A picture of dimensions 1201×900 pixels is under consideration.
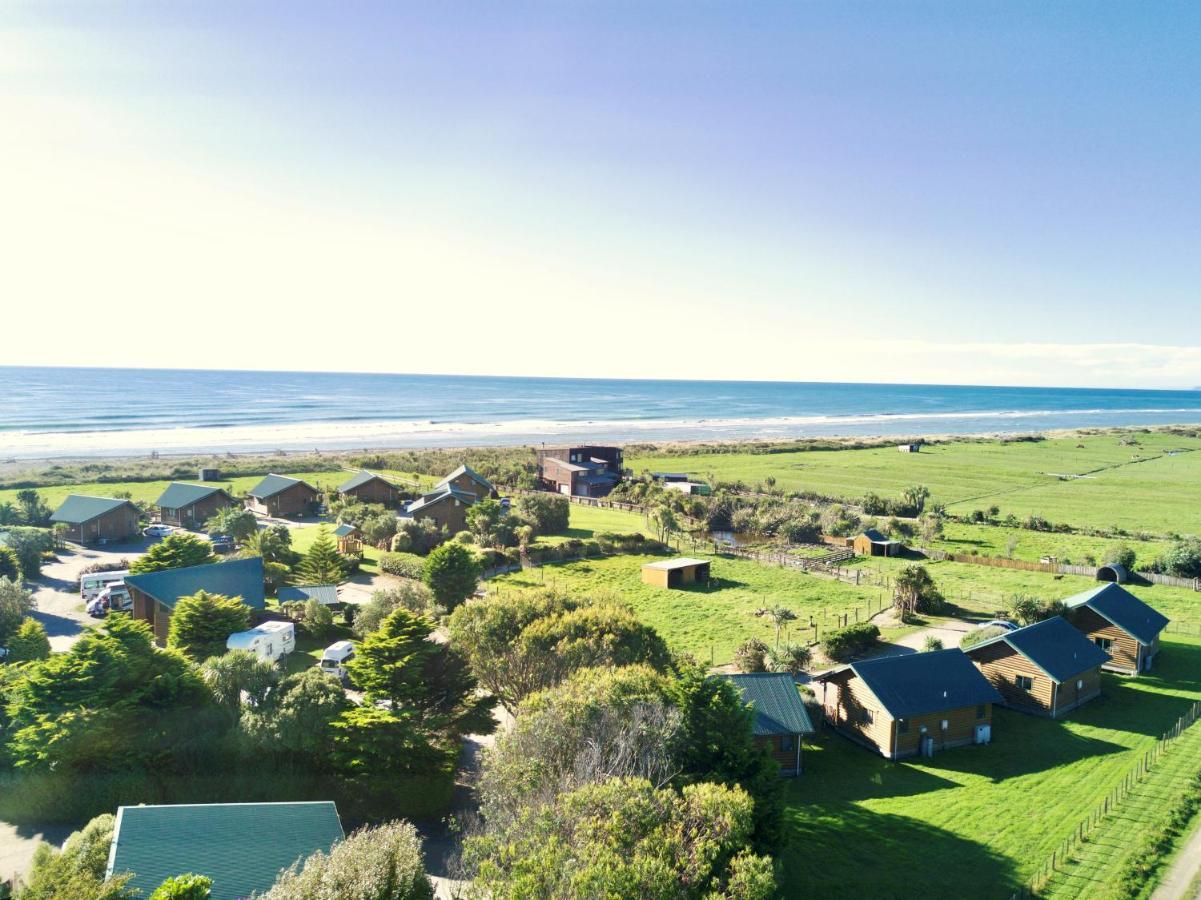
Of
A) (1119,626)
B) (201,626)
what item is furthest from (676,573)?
(201,626)

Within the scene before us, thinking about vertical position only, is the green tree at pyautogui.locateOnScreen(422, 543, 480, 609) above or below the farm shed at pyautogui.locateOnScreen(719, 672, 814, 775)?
above

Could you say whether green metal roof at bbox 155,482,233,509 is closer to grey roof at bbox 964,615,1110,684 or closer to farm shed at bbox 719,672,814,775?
farm shed at bbox 719,672,814,775

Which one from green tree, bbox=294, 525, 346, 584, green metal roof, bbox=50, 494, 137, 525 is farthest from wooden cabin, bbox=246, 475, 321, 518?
green tree, bbox=294, 525, 346, 584

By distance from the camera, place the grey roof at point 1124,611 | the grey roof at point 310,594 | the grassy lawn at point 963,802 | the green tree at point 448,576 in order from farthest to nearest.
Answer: the grey roof at point 310,594
the green tree at point 448,576
the grey roof at point 1124,611
the grassy lawn at point 963,802

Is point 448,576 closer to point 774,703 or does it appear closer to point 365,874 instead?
point 774,703

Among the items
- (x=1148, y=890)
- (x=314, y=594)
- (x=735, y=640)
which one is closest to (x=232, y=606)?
(x=314, y=594)

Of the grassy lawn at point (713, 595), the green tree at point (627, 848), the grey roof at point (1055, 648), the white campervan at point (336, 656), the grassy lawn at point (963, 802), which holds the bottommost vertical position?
the grassy lawn at point (963, 802)

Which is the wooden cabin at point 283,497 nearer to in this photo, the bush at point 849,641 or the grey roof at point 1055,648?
the bush at point 849,641

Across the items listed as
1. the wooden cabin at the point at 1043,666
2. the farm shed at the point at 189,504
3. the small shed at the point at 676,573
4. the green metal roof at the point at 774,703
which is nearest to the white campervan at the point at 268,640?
the green metal roof at the point at 774,703
